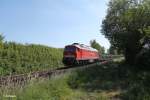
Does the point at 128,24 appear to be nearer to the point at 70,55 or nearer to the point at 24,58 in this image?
the point at 70,55

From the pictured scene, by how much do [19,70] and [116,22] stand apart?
2124 cm

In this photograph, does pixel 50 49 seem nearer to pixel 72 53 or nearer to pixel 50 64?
pixel 50 64

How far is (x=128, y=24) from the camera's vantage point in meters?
46.0

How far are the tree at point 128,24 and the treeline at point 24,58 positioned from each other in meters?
10.6

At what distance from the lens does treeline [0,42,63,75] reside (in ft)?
115

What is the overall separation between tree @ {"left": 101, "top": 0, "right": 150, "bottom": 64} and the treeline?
10600mm

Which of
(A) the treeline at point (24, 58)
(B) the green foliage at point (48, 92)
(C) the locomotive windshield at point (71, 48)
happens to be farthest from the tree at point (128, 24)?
(B) the green foliage at point (48, 92)

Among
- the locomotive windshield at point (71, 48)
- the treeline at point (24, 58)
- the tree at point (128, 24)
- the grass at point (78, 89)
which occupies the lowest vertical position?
the grass at point (78, 89)

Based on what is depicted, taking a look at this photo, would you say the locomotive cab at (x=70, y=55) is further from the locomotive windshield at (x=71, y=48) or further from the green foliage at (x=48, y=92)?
the green foliage at (x=48, y=92)

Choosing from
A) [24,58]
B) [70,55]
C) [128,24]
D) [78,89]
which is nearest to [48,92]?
[78,89]

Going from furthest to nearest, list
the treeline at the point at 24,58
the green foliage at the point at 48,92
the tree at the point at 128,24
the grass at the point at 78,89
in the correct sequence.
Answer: the tree at the point at 128,24 < the treeline at the point at 24,58 < the grass at the point at 78,89 < the green foliage at the point at 48,92

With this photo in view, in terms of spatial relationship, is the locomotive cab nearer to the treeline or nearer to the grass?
the treeline

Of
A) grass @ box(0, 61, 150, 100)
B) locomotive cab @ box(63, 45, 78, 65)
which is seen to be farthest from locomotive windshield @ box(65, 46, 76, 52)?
grass @ box(0, 61, 150, 100)

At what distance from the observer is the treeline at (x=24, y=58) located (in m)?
35.0
